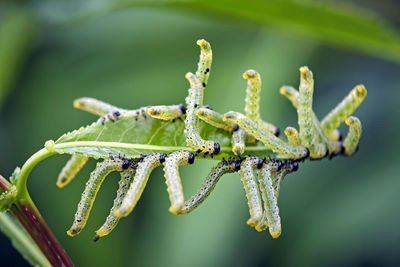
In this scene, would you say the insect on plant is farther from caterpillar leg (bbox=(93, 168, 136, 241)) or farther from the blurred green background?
the blurred green background

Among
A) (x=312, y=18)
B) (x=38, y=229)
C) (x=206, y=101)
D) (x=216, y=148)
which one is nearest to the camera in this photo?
(x=38, y=229)

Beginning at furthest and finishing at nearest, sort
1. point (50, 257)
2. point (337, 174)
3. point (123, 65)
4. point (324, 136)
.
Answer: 1. point (123, 65)
2. point (337, 174)
3. point (324, 136)
4. point (50, 257)

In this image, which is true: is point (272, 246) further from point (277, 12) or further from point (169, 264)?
point (277, 12)

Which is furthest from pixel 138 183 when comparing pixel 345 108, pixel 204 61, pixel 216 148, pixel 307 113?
pixel 345 108

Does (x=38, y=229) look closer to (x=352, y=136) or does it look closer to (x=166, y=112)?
(x=166, y=112)

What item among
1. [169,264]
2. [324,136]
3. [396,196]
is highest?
[324,136]

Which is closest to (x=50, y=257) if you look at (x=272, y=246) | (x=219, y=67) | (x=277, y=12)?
(x=277, y=12)

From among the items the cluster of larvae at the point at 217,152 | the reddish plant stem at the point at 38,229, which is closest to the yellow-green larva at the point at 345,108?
the cluster of larvae at the point at 217,152

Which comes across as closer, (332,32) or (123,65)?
(332,32)
